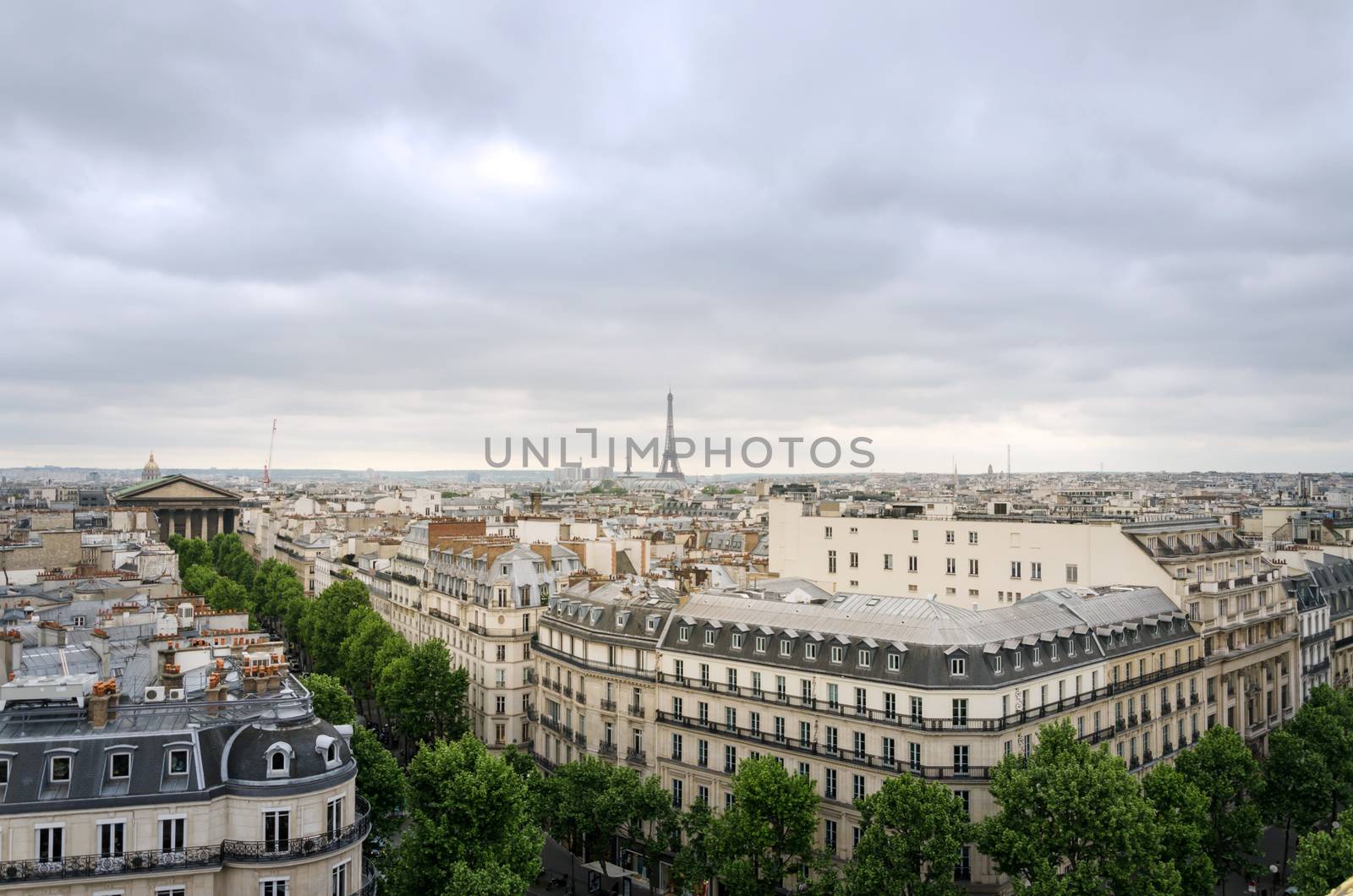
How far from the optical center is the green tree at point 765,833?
137 ft

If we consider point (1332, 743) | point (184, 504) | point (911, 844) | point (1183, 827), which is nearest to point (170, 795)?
point (911, 844)

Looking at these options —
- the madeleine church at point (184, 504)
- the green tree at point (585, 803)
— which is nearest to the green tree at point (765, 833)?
the green tree at point (585, 803)

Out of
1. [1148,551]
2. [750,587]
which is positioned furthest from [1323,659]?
[750,587]

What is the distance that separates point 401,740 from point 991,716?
159ft

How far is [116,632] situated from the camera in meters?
51.4

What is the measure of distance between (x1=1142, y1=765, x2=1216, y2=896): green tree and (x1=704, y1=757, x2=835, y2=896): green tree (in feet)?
45.8

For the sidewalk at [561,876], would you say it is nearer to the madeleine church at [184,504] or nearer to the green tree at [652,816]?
the green tree at [652,816]

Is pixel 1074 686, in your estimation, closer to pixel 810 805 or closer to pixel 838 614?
pixel 838 614

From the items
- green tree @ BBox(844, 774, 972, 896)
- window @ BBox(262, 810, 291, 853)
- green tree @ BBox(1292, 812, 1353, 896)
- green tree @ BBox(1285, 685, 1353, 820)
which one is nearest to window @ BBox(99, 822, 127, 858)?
window @ BBox(262, 810, 291, 853)

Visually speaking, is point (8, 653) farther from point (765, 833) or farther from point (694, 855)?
point (765, 833)

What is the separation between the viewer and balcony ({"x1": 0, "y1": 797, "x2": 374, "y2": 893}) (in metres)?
30.1

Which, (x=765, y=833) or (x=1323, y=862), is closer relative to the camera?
(x=1323, y=862)

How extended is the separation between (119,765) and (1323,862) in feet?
141

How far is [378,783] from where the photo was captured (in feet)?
154
